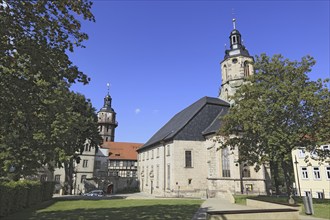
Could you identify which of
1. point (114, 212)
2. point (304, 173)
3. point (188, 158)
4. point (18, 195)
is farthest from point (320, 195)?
point (18, 195)

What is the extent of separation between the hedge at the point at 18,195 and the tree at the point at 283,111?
56.9 feet

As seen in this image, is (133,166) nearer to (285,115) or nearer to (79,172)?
(79,172)

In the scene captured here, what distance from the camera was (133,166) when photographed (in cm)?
6303

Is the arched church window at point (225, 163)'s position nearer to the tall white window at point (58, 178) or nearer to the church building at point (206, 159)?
the church building at point (206, 159)

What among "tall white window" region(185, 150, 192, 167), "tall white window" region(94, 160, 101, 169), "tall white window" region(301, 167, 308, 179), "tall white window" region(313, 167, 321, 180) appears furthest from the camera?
"tall white window" region(94, 160, 101, 169)

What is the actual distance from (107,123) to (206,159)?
43974mm

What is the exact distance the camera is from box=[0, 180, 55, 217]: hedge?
15865 millimetres

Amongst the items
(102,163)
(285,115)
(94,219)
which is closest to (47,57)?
(94,219)

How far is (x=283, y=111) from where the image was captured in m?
18.1

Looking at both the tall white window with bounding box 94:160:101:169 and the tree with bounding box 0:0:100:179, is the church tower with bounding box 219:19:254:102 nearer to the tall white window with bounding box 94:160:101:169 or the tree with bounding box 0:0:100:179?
the tall white window with bounding box 94:160:101:169

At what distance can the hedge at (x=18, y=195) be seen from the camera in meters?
15.9

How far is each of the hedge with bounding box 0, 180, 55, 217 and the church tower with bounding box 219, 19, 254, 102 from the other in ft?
101

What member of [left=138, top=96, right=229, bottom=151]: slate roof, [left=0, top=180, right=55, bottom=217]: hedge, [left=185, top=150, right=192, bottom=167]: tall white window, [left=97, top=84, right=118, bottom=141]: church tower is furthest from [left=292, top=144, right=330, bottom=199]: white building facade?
[left=97, top=84, right=118, bottom=141]: church tower

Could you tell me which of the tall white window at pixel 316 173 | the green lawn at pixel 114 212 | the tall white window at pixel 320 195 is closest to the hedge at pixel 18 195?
the green lawn at pixel 114 212
